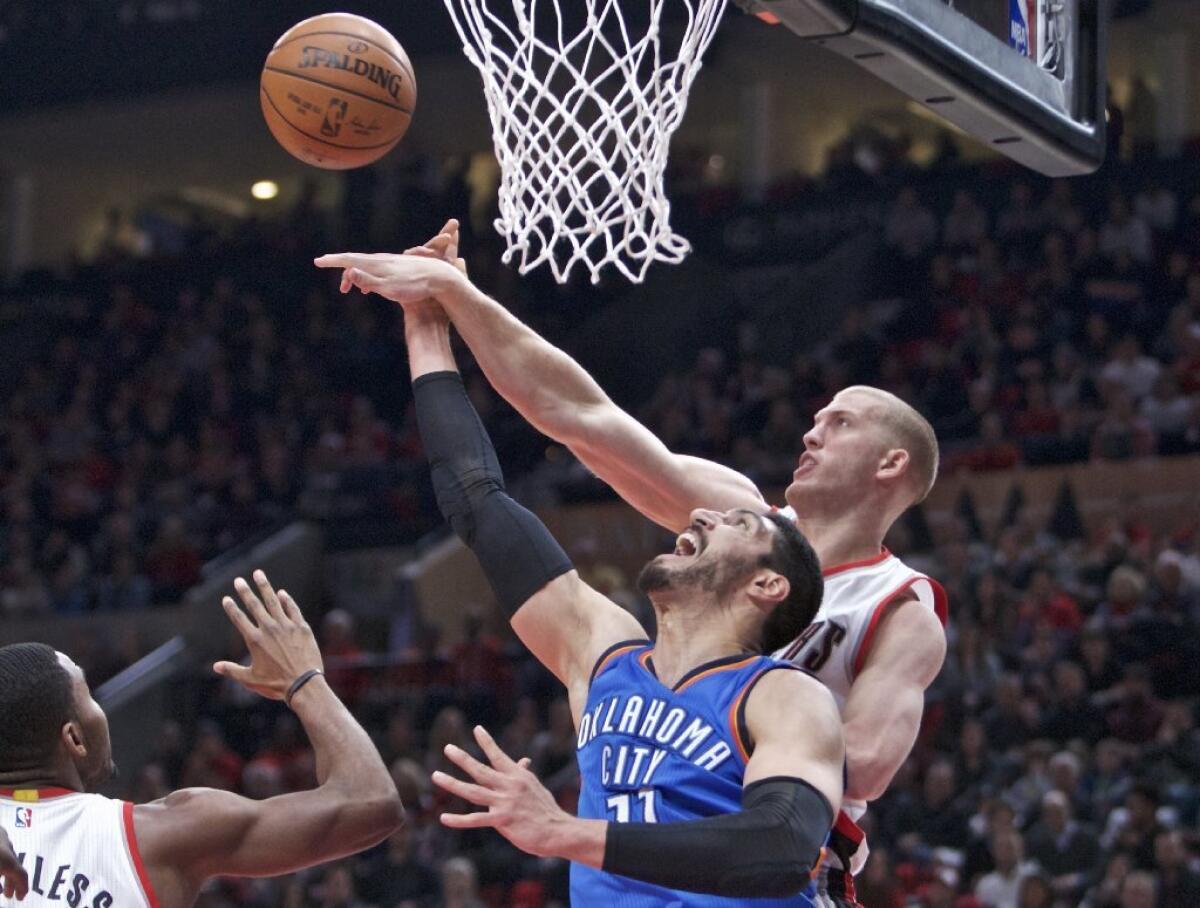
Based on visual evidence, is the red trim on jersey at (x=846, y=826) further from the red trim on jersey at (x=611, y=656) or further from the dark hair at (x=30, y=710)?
the dark hair at (x=30, y=710)

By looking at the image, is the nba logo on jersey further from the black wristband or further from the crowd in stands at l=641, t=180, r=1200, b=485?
the crowd in stands at l=641, t=180, r=1200, b=485

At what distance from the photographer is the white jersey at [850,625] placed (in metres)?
3.38

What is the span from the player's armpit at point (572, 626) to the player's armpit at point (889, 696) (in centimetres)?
42

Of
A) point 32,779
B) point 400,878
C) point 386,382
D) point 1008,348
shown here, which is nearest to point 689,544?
point 32,779

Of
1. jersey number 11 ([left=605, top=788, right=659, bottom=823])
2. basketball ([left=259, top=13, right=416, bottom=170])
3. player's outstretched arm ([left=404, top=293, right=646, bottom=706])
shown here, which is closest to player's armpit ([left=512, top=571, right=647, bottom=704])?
player's outstretched arm ([left=404, top=293, right=646, bottom=706])

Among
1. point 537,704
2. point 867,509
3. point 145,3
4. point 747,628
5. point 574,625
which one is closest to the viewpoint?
point 747,628

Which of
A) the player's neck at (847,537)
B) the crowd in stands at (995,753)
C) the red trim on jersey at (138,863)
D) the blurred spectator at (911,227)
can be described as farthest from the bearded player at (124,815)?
the blurred spectator at (911,227)

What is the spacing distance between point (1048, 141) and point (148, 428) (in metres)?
13.1

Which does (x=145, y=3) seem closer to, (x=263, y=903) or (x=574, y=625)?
(x=263, y=903)

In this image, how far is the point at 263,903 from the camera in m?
10.2

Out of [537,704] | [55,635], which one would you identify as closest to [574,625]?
[537,704]

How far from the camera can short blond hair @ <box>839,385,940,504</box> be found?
3.71 meters

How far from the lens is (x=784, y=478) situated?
481 inches

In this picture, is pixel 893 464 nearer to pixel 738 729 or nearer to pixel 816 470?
pixel 816 470
